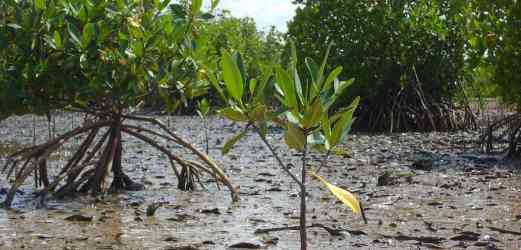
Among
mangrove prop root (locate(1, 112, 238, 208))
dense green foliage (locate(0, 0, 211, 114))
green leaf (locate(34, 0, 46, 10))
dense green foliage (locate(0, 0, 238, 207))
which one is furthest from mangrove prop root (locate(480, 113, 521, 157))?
green leaf (locate(34, 0, 46, 10))

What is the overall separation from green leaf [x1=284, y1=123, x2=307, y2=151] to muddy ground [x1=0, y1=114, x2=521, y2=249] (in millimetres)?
1378

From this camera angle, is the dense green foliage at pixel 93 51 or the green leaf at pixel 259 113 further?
the dense green foliage at pixel 93 51

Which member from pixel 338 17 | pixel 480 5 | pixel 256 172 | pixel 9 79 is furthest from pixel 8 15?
pixel 338 17

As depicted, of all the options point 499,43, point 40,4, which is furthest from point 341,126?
point 499,43

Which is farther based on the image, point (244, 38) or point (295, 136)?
point (244, 38)

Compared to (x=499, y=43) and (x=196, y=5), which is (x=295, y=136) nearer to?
(x=196, y=5)

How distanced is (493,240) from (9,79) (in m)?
3.04

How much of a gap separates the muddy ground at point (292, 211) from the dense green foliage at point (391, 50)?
3951mm

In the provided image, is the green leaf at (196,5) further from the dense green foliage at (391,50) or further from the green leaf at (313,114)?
the dense green foliage at (391,50)

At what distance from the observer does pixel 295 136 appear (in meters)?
2.42

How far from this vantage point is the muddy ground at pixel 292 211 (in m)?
4.51

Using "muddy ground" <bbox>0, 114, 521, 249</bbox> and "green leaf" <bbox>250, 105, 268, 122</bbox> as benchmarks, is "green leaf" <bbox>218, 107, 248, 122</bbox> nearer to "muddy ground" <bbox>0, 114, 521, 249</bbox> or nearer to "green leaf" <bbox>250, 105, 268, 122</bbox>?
"green leaf" <bbox>250, 105, 268, 122</bbox>

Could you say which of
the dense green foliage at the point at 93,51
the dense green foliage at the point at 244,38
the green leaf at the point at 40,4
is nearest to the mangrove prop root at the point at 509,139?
the dense green foliage at the point at 93,51

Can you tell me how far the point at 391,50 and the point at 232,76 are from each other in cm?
1045
